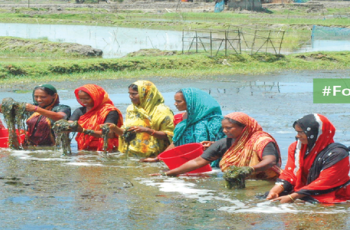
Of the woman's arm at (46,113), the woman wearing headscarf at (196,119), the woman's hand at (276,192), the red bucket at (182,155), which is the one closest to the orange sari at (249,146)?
the red bucket at (182,155)

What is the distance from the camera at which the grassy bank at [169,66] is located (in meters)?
16.2

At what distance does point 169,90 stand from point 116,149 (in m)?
7.01

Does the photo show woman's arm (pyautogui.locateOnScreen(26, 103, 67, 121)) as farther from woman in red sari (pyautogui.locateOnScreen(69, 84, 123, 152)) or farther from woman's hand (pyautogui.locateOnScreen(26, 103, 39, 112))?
woman in red sari (pyautogui.locateOnScreen(69, 84, 123, 152))

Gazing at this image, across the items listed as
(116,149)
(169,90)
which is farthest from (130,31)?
(116,149)

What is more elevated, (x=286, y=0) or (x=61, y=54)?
(x=286, y=0)

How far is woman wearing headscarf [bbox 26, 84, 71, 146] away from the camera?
6.98m

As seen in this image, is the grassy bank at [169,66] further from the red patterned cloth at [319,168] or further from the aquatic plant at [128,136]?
the red patterned cloth at [319,168]

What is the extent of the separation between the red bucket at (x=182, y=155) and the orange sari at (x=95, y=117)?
3.66 ft

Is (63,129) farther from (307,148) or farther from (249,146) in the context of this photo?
(307,148)

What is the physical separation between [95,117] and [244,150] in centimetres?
228

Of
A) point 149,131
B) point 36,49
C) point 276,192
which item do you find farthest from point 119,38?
point 276,192

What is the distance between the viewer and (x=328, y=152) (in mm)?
4547

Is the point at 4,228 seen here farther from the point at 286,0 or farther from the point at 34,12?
the point at 286,0

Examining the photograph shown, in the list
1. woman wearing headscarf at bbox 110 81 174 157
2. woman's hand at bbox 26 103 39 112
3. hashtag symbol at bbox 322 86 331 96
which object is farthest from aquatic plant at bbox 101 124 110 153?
hashtag symbol at bbox 322 86 331 96
